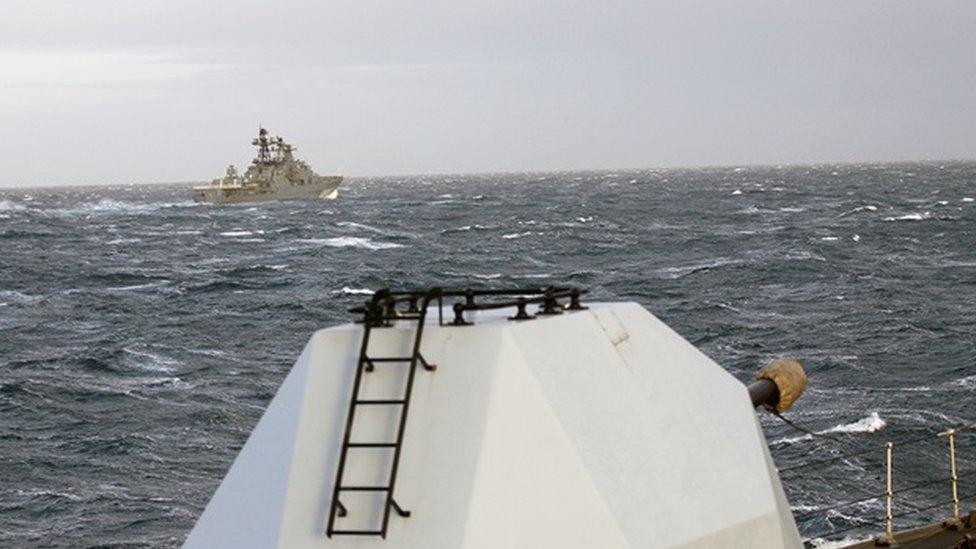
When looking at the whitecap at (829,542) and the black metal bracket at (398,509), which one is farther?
the whitecap at (829,542)

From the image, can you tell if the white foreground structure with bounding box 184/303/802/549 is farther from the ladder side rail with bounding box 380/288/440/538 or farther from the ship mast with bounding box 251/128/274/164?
the ship mast with bounding box 251/128/274/164

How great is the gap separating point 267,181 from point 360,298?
82.0m

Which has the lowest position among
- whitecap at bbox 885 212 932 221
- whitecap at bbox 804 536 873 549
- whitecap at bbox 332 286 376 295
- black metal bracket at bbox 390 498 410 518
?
whitecap at bbox 885 212 932 221

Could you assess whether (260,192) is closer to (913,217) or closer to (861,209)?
(861,209)

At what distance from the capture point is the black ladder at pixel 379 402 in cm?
477

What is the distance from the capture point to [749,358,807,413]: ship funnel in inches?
268

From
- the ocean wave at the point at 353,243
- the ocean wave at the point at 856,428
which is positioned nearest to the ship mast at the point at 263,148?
the ocean wave at the point at 353,243

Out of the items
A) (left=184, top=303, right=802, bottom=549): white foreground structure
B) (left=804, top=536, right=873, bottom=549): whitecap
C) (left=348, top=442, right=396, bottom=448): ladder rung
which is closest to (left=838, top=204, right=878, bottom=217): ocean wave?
(left=804, top=536, right=873, bottom=549): whitecap

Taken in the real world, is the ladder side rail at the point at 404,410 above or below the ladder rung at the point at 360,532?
above

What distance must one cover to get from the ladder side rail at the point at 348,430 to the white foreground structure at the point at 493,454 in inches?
1.4

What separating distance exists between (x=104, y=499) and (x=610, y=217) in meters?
72.9

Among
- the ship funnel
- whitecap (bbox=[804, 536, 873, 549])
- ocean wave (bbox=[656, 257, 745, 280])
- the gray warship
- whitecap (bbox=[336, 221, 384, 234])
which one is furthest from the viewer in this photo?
the gray warship

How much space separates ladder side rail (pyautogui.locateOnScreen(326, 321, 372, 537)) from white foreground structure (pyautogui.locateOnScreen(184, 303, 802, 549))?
0.12ft

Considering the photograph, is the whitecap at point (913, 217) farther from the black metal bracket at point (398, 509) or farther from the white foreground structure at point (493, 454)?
the black metal bracket at point (398, 509)
